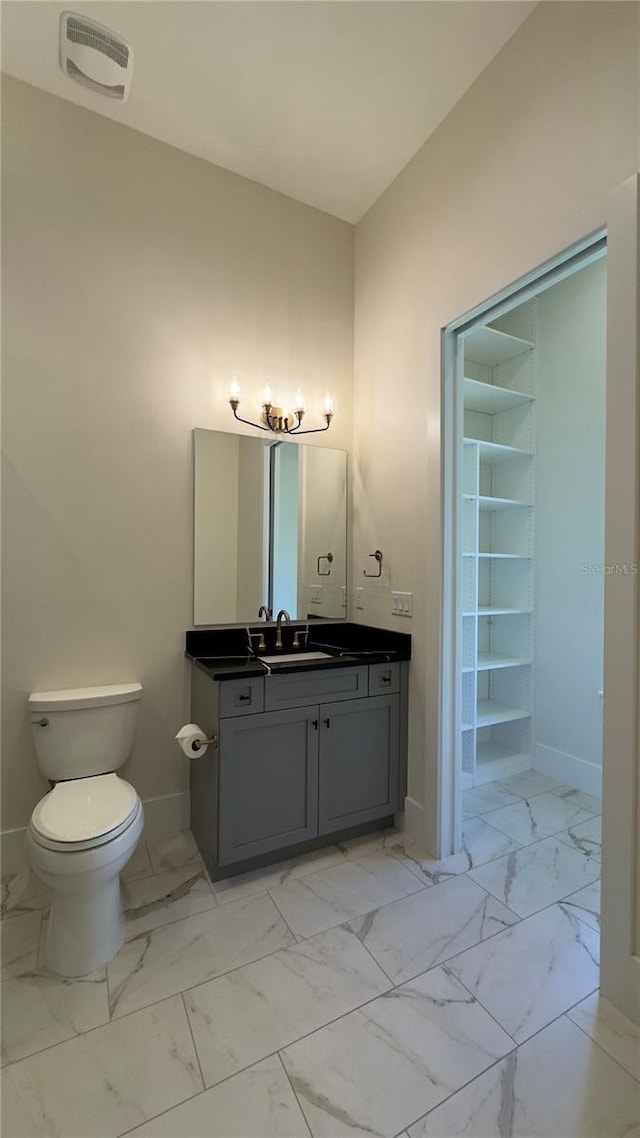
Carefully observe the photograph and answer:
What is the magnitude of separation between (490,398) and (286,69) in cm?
183

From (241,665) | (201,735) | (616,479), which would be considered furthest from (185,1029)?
(616,479)

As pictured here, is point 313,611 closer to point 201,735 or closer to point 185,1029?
point 201,735

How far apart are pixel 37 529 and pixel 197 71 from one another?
1.98 metres

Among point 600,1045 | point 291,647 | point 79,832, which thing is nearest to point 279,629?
point 291,647

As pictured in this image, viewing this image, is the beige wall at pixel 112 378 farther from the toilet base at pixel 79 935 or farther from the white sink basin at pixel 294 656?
the toilet base at pixel 79 935

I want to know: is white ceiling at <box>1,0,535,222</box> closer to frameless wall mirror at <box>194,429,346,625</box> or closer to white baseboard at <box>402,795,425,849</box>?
frameless wall mirror at <box>194,429,346,625</box>

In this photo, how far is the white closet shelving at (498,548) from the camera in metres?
2.68

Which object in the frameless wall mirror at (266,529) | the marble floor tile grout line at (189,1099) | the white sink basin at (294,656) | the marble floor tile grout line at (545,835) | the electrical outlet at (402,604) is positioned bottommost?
the marble floor tile grout line at (189,1099)

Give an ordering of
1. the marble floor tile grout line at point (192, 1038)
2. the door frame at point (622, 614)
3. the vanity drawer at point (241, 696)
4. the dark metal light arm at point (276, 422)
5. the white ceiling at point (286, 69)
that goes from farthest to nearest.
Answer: the dark metal light arm at point (276, 422) → the vanity drawer at point (241, 696) → the white ceiling at point (286, 69) → the door frame at point (622, 614) → the marble floor tile grout line at point (192, 1038)

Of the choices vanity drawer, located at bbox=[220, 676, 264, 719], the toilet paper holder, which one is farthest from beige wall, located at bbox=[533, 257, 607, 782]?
the toilet paper holder

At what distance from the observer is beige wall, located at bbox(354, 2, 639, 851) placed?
139 centimetres

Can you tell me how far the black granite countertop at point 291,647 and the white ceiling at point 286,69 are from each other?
7.62ft

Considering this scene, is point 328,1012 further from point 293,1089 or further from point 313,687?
point 313,687

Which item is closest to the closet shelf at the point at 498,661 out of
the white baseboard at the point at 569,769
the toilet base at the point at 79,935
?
the white baseboard at the point at 569,769
